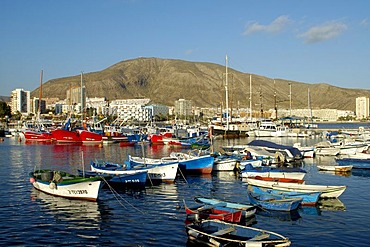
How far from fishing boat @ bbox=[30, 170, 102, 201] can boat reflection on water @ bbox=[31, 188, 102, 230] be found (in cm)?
35

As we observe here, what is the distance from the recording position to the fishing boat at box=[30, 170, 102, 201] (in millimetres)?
25062

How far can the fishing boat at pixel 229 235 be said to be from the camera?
51.0 ft

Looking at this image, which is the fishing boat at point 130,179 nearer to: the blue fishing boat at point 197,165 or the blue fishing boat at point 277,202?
the blue fishing boat at point 197,165

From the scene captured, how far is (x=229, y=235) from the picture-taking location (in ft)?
55.4

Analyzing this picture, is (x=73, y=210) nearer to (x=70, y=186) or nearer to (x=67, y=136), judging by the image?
(x=70, y=186)

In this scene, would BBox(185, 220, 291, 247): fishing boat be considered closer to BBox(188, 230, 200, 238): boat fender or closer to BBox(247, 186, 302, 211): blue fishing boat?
BBox(188, 230, 200, 238): boat fender

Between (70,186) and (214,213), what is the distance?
33.7ft

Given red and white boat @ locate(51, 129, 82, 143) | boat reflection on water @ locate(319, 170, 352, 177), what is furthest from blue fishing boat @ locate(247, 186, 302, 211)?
red and white boat @ locate(51, 129, 82, 143)

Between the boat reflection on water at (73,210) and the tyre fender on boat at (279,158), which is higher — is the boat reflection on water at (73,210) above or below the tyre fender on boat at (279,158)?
below

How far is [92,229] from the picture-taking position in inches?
795

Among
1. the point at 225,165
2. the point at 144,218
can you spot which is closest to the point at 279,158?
the point at 225,165

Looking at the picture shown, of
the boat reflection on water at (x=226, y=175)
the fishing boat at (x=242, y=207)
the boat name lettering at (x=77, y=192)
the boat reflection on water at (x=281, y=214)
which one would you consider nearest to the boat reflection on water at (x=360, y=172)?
the boat reflection on water at (x=226, y=175)

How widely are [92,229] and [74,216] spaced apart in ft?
8.74

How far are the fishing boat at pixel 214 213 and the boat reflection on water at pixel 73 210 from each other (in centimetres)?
487
